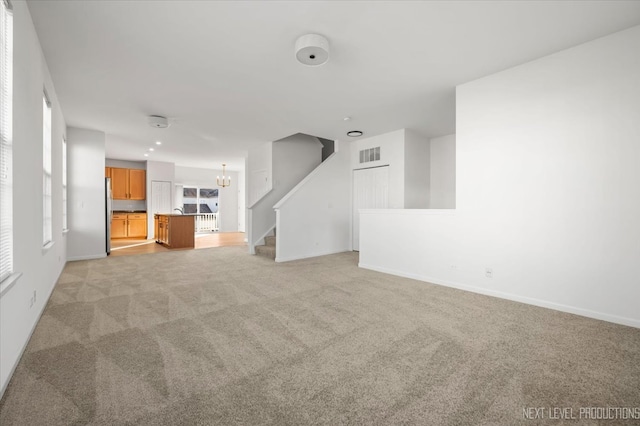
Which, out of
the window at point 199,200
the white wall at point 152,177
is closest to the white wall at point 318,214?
the white wall at point 152,177

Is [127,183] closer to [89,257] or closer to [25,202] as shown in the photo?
[89,257]

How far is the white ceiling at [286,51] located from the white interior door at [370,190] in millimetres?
1606

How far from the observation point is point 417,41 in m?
2.74

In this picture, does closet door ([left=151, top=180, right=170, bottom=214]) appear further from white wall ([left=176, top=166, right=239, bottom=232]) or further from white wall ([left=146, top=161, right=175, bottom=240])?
white wall ([left=176, top=166, right=239, bottom=232])

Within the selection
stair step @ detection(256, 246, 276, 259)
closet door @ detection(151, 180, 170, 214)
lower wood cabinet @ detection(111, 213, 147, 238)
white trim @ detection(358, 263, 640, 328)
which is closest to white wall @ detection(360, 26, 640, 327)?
white trim @ detection(358, 263, 640, 328)

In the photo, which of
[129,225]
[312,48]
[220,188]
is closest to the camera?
[312,48]

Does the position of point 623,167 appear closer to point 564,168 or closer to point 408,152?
point 564,168

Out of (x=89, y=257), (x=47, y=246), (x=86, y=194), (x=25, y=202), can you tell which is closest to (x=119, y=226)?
(x=89, y=257)

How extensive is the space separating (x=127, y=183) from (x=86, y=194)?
415 centimetres

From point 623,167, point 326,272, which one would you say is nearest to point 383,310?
point 326,272

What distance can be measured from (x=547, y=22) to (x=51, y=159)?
6.02 metres

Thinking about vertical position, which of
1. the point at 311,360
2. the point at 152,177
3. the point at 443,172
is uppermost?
the point at 152,177

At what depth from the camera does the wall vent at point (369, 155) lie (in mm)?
6363

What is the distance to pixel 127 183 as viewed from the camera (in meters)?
9.57
